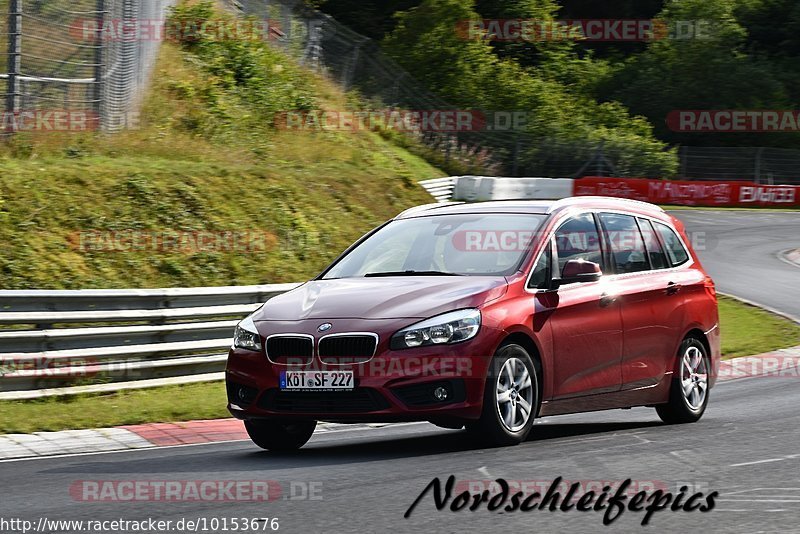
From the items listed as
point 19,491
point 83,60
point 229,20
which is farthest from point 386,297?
point 229,20

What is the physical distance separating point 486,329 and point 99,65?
43.8 ft

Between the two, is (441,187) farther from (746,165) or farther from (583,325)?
(583,325)

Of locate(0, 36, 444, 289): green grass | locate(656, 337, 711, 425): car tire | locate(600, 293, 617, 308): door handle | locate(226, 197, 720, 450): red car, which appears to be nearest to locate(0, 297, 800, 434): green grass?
locate(226, 197, 720, 450): red car

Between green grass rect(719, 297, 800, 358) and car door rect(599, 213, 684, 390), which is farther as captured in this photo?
green grass rect(719, 297, 800, 358)

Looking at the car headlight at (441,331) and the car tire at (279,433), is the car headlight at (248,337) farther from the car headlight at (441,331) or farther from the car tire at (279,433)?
the car headlight at (441,331)

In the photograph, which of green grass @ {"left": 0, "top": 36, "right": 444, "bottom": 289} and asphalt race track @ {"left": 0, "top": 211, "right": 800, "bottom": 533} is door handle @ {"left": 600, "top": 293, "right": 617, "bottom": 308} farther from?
green grass @ {"left": 0, "top": 36, "right": 444, "bottom": 289}

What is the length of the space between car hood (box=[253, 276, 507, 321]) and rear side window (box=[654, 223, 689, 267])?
2.61 m

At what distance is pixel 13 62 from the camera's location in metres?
18.1

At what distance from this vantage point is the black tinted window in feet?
31.0

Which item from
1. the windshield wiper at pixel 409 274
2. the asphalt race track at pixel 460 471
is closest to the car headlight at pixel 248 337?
the asphalt race track at pixel 460 471

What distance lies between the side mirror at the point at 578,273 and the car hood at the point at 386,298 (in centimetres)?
57

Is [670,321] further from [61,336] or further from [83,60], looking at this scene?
[83,60]

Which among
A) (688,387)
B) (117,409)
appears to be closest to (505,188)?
(117,409)

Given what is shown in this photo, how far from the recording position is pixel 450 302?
8289 mm
